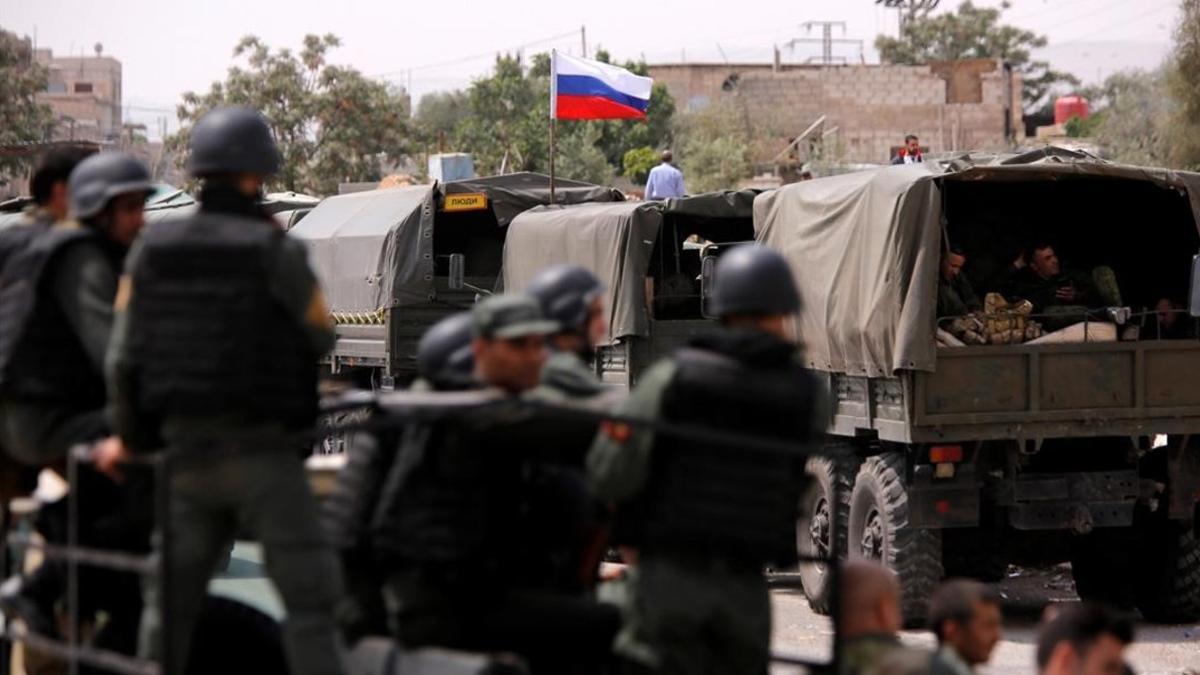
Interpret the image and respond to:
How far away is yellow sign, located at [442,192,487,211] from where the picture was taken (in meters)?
22.4

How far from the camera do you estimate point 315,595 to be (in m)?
6.17

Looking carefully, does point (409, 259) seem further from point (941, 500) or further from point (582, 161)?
point (582, 161)

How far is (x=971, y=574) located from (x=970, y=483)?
109 cm

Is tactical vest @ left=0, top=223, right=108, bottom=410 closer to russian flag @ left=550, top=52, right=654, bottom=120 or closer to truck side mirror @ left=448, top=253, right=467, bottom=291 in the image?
truck side mirror @ left=448, top=253, right=467, bottom=291

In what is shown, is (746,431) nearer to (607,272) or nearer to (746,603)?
(746,603)

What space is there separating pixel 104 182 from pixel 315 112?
5453 centimetres

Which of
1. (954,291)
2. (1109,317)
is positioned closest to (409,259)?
(954,291)

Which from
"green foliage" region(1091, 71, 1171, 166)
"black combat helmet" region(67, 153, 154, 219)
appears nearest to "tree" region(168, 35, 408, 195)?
"green foliage" region(1091, 71, 1171, 166)

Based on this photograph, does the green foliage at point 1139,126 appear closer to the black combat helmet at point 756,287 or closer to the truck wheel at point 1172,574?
the truck wheel at point 1172,574

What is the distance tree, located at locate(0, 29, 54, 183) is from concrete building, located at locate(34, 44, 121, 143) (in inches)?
1364

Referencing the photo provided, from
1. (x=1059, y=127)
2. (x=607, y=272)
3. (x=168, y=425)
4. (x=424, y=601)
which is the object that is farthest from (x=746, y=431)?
(x=1059, y=127)

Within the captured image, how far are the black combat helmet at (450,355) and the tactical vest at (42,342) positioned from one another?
43.6 inches

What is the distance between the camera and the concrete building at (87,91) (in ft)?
398

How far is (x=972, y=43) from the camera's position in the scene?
11019 centimetres
